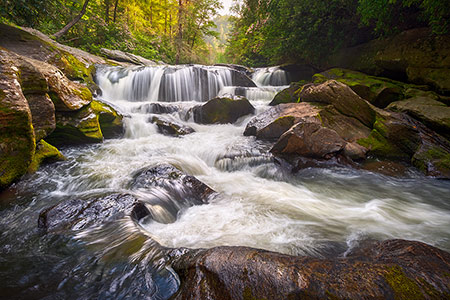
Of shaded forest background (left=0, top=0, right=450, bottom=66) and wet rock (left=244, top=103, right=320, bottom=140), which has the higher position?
shaded forest background (left=0, top=0, right=450, bottom=66)

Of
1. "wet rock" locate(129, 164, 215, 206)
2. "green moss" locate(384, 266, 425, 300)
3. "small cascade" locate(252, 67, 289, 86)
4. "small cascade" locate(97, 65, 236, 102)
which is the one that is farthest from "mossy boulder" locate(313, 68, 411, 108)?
"green moss" locate(384, 266, 425, 300)

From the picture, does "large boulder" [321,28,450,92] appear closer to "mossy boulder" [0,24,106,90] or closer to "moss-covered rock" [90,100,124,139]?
"moss-covered rock" [90,100,124,139]

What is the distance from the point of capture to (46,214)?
2.60 m

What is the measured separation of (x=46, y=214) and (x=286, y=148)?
4985 millimetres

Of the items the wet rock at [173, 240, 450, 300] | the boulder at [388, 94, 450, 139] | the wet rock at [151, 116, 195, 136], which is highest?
the boulder at [388, 94, 450, 139]

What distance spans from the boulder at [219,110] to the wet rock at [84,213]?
642cm

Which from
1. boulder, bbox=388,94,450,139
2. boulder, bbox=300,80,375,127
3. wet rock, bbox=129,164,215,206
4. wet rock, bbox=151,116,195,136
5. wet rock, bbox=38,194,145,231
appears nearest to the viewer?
wet rock, bbox=38,194,145,231

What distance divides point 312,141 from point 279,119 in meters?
1.63

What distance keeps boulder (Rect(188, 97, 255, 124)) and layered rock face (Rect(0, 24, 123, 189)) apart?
3284 millimetres

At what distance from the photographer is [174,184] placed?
364cm

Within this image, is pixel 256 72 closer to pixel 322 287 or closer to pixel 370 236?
pixel 370 236

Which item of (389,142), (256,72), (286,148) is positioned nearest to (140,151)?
(286,148)

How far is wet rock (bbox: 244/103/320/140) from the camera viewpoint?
6.44 m

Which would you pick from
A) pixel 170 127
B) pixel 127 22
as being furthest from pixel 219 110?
pixel 127 22
